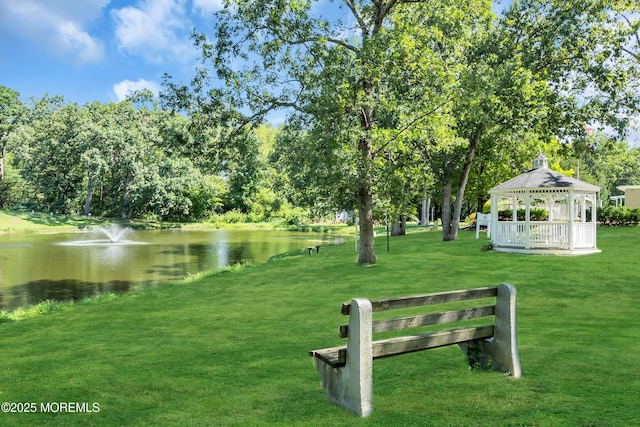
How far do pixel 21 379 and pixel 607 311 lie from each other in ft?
35.6

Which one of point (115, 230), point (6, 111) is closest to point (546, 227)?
point (115, 230)

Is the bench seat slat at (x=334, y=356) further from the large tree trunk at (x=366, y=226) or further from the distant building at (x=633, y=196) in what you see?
the distant building at (x=633, y=196)

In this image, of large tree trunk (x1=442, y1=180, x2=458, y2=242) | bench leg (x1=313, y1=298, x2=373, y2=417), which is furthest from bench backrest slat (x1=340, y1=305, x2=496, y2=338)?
large tree trunk (x1=442, y1=180, x2=458, y2=242)

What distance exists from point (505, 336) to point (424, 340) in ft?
3.73

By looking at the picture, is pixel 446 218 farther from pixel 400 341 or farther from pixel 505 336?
pixel 400 341

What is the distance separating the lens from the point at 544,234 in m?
19.5

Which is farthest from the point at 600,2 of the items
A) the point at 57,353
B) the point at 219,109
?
the point at 57,353

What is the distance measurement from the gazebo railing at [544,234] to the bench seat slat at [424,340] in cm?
1553

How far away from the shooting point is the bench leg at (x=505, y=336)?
530 cm

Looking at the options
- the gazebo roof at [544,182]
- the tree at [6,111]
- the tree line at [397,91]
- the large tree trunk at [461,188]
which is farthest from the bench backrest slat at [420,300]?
the tree at [6,111]

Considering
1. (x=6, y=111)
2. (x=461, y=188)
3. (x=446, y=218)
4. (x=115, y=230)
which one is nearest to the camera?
(x=461, y=188)

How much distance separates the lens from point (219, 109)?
18.4 m

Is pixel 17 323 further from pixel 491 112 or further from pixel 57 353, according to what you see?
pixel 491 112

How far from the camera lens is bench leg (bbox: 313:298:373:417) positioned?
14.2 ft
